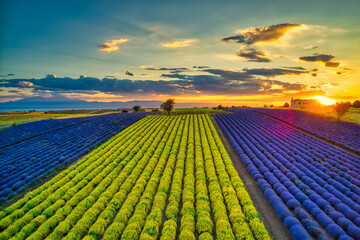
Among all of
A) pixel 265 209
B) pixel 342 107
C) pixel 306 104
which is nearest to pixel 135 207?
pixel 265 209

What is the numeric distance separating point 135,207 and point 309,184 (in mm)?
18201

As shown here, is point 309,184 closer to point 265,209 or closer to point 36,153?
point 265,209

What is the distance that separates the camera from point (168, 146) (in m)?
35.5

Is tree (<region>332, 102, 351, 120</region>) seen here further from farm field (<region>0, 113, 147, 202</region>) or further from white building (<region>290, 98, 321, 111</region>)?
farm field (<region>0, 113, 147, 202</region>)

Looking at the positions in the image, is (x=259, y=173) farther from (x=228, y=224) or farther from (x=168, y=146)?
(x=168, y=146)

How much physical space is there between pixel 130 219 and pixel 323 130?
50515 mm

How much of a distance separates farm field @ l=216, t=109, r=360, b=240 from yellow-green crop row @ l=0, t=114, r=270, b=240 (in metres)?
3.31

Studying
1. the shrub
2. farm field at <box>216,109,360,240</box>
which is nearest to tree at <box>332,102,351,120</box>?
farm field at <box>216,109,360,240</box>

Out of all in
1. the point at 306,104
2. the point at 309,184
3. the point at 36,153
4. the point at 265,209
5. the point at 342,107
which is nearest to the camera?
the point at 265,209

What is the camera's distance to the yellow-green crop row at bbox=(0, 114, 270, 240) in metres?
14.2

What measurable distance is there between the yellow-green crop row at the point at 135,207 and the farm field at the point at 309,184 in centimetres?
331

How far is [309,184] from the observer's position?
21.1 metres

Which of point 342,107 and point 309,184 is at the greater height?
point 342,107

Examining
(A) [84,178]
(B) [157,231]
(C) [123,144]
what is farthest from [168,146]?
(B) [157,231]
